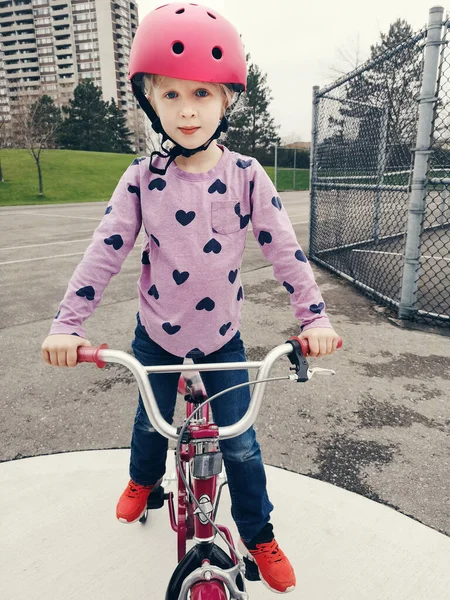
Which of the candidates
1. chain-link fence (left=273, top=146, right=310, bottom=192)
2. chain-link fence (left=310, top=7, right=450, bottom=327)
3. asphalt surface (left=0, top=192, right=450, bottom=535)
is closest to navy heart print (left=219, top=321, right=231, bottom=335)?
asphalt surface (left=0, top=192, right=450, bottom=535)

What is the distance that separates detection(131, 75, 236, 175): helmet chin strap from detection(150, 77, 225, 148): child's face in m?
0.03

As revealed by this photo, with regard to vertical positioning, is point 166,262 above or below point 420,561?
above

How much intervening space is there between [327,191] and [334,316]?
9.96 feet

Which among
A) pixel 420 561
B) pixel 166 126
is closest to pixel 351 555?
pixel 420 561

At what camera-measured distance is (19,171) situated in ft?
108

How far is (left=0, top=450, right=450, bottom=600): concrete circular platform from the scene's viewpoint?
1726 millimetres

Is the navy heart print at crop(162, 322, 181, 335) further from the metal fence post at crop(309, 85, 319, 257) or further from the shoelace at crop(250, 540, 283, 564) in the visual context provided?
the metal fence post at crop(309, 85, 319, 257)

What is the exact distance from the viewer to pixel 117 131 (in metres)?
63.8

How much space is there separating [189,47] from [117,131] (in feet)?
224

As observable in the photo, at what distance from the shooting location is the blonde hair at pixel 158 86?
145 centimetres

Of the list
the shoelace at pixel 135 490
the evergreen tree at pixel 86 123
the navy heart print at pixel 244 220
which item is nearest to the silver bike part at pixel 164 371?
the navy heart print at pixel 244 220

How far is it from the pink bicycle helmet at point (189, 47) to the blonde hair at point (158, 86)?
2cm

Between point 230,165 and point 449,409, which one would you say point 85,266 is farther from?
point 449,409

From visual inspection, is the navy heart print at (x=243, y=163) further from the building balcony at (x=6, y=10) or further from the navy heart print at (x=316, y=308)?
the building balcony at (x=6, y=10)
